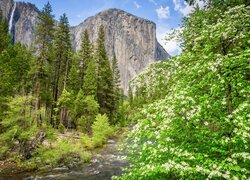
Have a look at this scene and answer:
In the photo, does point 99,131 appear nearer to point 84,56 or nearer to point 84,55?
point 84,56

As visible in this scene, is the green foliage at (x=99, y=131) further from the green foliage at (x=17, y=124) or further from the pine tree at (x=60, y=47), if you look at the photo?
the green foliage at (x=17, y=124)

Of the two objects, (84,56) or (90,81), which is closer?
(90,81)

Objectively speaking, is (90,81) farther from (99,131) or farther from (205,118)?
(205,118)

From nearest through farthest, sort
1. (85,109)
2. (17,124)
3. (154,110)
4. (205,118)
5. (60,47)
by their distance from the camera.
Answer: (205,118) < (154,110) < (17,124) < (85,109) < (60,47)

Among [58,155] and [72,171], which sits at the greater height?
[58,155]

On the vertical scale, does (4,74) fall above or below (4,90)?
above

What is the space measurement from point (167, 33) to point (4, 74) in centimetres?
2150

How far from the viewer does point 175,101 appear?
588 cm

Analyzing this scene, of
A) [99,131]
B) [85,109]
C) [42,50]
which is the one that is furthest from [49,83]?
[99,131]

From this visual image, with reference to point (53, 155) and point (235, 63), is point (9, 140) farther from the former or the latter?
point (235, 63)

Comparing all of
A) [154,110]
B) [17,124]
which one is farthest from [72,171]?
[154,110]

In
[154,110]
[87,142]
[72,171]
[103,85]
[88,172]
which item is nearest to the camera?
[154,110]

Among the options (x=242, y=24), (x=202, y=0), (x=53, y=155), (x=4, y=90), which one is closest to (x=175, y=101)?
(x=242, y=24)

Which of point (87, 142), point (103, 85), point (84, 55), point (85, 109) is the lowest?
point (87, 142)
